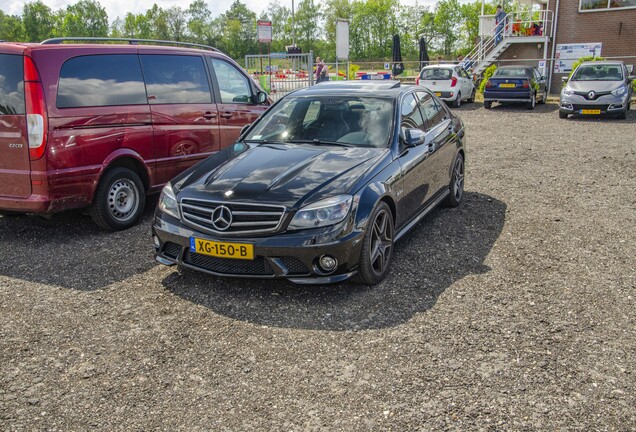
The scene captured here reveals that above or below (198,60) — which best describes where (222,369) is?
below

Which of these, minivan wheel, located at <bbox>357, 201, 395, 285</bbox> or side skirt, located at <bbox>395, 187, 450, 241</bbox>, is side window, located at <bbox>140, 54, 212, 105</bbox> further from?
minivan wheel, located at <bbox>357, 201, 395, 285</bbox>

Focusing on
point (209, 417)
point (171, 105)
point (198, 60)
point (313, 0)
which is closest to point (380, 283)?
point (209, 417)

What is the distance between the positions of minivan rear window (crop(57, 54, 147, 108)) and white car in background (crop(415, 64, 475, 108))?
55.4 feet

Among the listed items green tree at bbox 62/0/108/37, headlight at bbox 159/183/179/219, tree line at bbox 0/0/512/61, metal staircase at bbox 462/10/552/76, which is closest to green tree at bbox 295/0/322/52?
tree line at bbox 0/0/512/61

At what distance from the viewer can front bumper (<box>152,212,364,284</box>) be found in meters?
4.41

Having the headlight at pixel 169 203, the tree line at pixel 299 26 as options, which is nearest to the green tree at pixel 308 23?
the tree line at pixel 299 26

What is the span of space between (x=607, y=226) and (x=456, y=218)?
64.6 inches

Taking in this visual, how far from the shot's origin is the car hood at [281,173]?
4625mm

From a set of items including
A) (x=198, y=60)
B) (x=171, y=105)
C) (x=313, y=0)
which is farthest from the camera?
(x=313, y=0)

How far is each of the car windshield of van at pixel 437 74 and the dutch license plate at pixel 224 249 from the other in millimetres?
19285

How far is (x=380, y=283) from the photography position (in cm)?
495

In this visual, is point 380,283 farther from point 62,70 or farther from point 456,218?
point 62,70

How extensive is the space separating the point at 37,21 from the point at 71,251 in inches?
4312

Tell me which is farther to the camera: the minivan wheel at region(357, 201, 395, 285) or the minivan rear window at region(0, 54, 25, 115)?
the minivan rear window at region(0, 54, 25, 115)
